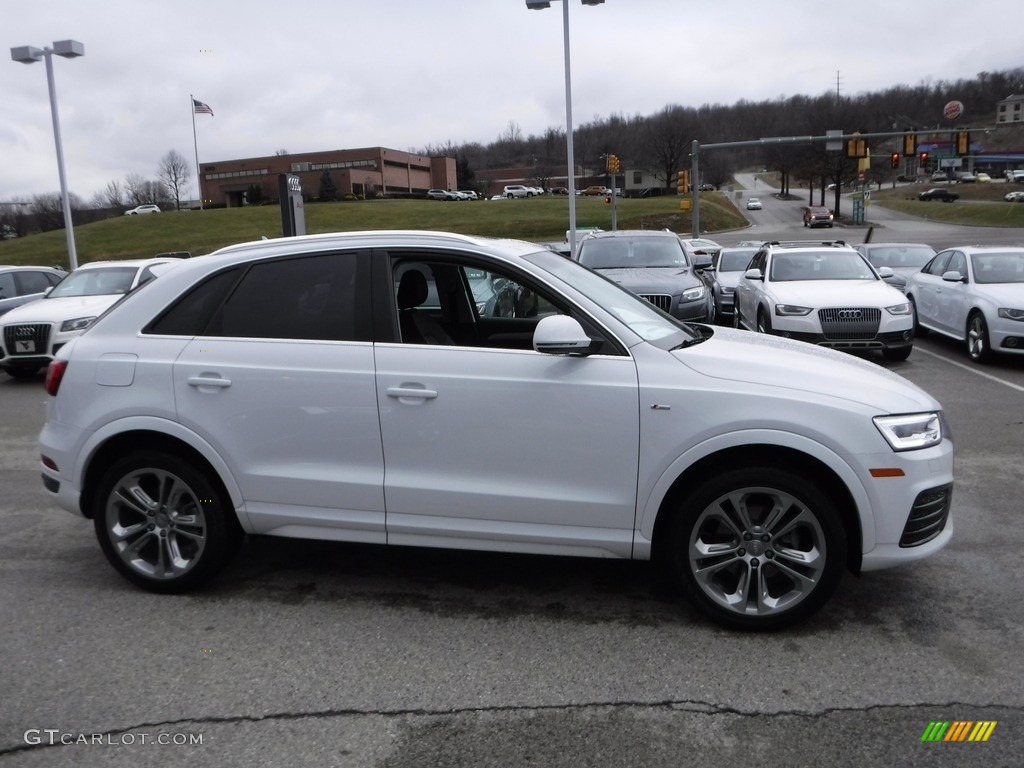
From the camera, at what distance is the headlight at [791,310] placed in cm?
1156

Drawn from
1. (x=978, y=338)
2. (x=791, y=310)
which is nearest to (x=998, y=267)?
(x=978, y=338)

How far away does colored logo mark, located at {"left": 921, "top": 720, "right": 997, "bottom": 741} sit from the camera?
9.99 feet

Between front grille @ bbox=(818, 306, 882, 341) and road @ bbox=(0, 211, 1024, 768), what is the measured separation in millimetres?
6751

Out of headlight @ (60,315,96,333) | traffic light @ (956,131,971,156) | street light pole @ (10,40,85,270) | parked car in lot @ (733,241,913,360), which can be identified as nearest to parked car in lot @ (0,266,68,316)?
A: headlight @ (60,315,96,333)

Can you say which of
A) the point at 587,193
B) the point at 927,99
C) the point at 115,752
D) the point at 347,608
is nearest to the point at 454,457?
the point at 347,608

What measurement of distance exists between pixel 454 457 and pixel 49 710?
6.29 feet

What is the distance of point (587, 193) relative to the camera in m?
116

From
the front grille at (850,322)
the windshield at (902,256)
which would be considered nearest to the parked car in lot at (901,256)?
the windshield at (902,256)

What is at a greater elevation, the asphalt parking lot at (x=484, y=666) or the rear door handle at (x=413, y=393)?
the rear door handle at (x=413, y=393)

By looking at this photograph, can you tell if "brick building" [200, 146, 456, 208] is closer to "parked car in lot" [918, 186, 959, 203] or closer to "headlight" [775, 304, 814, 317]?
"parked car in lot" [918, 186, 959, 203]

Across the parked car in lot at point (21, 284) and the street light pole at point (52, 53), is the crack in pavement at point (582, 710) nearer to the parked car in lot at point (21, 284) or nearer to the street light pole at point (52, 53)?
the parked car in lot at point (21, 284)

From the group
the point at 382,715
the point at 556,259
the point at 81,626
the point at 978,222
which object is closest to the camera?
the point at 382,715

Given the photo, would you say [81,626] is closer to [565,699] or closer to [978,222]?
[565,699]

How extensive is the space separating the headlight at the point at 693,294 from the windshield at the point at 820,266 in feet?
3.94
